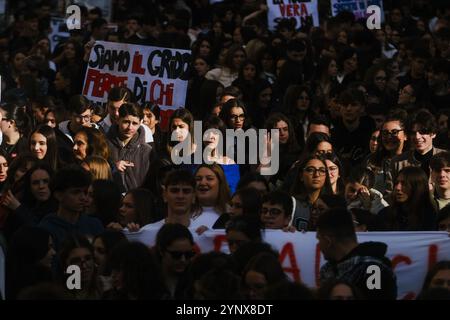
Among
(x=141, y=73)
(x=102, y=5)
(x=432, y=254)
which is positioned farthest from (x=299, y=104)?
(x=102, y=5)

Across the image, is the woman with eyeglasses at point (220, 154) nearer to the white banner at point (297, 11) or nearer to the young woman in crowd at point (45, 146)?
the young woman in crowd at point (45, 146)

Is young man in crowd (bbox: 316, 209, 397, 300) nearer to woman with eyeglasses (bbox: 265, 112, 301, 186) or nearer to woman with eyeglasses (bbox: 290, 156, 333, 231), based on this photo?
woman with eyeglasses (bbox: 290, 156, 333, 231)

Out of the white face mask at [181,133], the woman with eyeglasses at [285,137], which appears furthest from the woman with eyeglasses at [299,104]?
the white face mask at [181,133]

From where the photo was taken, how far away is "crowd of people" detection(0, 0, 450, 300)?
8188 millimetres

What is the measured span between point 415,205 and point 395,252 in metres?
0.82

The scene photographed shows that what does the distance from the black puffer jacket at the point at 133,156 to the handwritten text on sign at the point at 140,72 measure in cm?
207

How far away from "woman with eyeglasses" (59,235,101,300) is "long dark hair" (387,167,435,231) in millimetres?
2638

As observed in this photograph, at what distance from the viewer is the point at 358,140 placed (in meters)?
13.8

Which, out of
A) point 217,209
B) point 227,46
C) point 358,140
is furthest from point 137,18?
point 217,209

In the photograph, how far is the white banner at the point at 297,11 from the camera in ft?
66.5

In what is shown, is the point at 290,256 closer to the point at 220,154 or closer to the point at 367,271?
the point at 367,271

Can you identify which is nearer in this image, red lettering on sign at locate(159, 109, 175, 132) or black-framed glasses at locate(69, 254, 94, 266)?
black-framed glasses at locate(69, 254, 94, 266)

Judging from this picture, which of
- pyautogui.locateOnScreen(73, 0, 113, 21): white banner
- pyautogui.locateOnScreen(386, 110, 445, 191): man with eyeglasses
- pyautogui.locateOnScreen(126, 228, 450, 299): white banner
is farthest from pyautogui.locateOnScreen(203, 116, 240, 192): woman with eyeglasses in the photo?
pyautogui.locateOnScreen(73, 0, 113, 21): white banner
